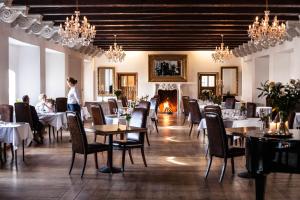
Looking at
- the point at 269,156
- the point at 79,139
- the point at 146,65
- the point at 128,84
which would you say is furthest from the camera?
the point at 128,84

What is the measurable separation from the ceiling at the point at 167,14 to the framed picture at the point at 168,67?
731 cm

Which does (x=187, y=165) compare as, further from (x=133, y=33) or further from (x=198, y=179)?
(x=133, y=33)

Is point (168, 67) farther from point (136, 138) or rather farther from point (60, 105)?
point (136, 138)

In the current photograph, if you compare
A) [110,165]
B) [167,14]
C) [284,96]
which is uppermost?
[167,14]

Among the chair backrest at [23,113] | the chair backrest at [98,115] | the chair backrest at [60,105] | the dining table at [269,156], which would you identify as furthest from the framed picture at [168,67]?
the dining table at [269,156]

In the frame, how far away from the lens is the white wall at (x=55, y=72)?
16000 mm

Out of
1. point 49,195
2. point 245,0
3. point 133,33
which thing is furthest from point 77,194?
point 133,33

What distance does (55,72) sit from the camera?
16.0 metres

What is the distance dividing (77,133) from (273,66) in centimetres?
993

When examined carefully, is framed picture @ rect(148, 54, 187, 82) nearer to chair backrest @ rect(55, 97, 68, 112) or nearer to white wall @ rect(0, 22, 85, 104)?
white wall @ rect(0, 22, 85, 104)

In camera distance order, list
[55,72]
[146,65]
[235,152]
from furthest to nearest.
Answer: [146,65] < [55,72] < [235,152]

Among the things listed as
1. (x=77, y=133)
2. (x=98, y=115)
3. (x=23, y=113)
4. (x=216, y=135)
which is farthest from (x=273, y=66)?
(x=77, y=133)

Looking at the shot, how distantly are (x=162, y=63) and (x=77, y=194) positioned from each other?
52.4ft

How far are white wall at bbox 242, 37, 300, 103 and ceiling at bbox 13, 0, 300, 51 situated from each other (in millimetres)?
1452
